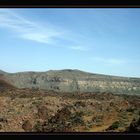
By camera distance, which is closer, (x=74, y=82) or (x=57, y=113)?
(x=57, y=113)

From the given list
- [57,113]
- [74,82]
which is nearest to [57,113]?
[57,113]

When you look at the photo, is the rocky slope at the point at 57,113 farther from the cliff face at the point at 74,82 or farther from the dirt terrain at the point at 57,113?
the cliff face at the point at 74,82

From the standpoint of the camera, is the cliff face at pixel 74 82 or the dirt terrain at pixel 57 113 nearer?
the dirt terrain at pixel 57 113

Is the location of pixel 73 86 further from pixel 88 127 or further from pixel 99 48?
pixel 88 127

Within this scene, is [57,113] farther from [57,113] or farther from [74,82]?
[74,82]

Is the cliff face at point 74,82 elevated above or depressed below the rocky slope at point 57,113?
above

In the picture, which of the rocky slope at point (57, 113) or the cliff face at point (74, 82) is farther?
the cliff face at point (74, 82)

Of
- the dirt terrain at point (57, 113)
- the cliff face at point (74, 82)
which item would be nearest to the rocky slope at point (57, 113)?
the dirt terrain at point (57, 113)

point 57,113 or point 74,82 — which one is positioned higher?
point 74,82
